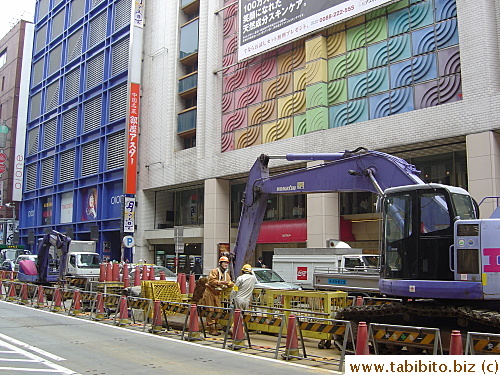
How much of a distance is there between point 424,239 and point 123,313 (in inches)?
361

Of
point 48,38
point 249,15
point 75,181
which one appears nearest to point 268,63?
point 249,15

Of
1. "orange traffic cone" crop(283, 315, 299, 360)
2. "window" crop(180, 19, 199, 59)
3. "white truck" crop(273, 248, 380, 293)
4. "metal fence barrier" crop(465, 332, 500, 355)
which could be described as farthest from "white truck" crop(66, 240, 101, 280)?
"metal fence barrier" crop(465, 332, 500, 355)

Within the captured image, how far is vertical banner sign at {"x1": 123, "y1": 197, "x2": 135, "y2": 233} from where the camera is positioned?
4022 cm

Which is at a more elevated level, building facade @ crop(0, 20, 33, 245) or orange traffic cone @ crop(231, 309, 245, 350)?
building facade @ crop(0, 20, 33, 245)

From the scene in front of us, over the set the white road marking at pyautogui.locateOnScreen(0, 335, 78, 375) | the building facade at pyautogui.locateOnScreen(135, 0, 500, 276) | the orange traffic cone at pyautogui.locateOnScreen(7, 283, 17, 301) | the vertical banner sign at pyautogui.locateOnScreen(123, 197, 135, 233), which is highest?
the building facade at pyautogui.locateOnScreen(135, 0, 500, 276)

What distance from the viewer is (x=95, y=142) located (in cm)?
4734

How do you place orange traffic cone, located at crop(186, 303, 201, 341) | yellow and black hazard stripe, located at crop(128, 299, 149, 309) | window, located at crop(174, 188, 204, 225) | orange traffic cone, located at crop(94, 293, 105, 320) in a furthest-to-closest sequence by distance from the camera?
window, located at crop(174, 188, 204, 225)
orange traffic cone, located at crop(94, 293, 105, 320)
yellow and black hazard stripe, located at crop(128, 299, 149, 309)
orange traffic cone, located at crop(186, 303, 201, 341)

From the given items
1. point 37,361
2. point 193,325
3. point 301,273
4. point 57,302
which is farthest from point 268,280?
point 37,361

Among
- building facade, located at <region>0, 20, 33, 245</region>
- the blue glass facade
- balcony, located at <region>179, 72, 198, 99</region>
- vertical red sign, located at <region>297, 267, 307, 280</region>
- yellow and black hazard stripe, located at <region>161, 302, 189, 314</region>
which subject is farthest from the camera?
building facade, located at <region>0, 20, 33, 245</region>

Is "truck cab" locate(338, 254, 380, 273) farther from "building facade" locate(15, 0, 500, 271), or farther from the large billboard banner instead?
the large billboard banner

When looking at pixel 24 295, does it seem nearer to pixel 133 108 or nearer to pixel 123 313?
pixel 123 313

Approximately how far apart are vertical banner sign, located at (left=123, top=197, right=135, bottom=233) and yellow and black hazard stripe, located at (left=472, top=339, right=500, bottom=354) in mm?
34575

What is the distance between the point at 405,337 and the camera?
897 centimetres

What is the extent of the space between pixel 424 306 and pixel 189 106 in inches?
1264
